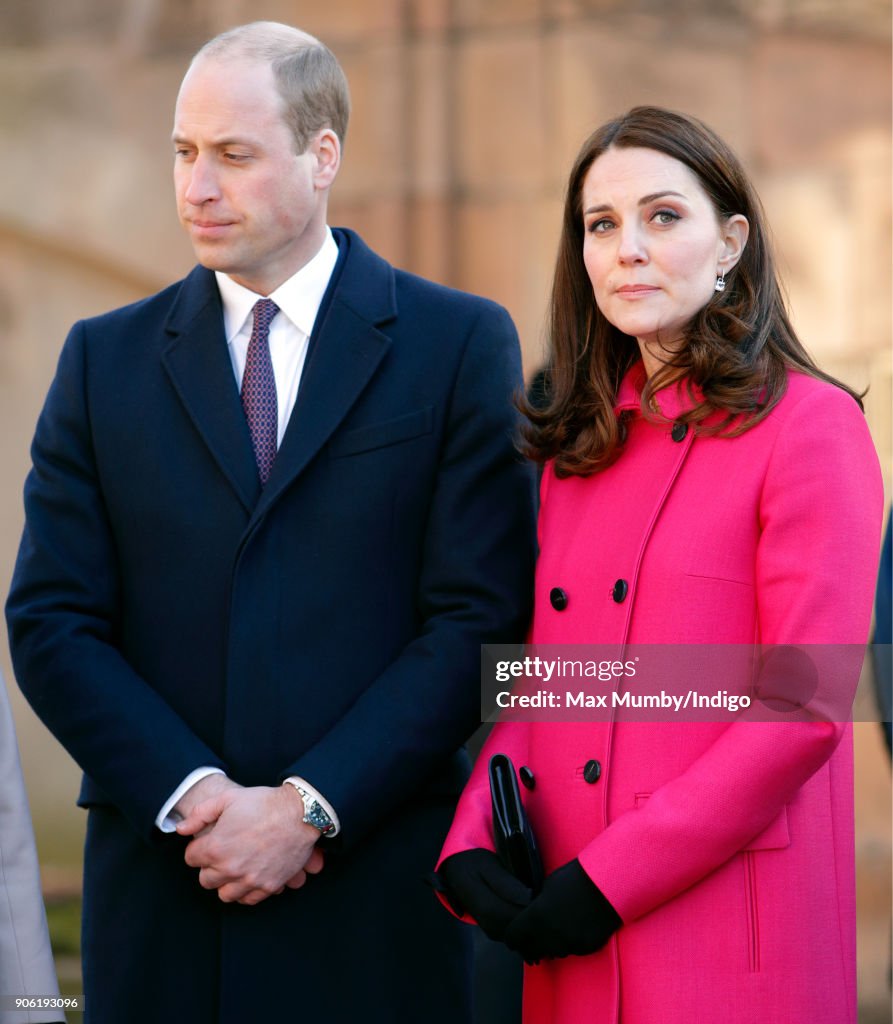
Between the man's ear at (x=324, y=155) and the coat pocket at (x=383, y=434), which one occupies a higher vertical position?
the man's ear at (x=324, y=155)

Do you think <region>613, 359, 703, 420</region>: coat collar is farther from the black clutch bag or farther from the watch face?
the watch face

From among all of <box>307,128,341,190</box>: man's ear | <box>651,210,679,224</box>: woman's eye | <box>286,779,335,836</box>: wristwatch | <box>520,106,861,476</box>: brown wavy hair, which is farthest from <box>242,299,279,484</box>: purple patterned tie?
<box>651,210,679,224</box>: woman's eye

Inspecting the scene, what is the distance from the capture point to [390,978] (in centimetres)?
290

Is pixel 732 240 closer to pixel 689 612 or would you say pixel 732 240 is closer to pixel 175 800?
pixel 689 612

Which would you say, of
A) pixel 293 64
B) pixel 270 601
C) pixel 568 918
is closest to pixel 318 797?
pixel 270 601

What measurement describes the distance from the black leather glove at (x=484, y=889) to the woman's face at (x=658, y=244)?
3.00 feet

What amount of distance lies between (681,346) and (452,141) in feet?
12.2

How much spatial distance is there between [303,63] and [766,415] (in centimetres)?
119

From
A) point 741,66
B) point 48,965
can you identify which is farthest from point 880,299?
point 48,965

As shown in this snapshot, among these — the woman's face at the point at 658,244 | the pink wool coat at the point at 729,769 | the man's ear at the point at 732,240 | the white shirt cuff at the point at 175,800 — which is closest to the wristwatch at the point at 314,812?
the white shirt cuff at the point at 175,800

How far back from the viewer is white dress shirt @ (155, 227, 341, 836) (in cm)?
303

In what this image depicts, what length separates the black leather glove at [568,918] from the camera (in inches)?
94.3

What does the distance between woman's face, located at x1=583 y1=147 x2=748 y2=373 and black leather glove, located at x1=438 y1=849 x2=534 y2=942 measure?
92cm

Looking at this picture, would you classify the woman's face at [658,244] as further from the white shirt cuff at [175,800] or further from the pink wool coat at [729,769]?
the white shirt cuff at [175,800]
